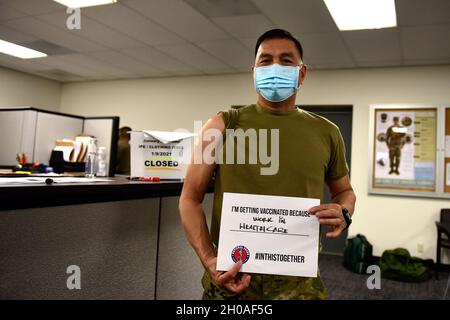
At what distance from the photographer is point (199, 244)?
3.02 ft

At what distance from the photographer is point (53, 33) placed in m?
3.78

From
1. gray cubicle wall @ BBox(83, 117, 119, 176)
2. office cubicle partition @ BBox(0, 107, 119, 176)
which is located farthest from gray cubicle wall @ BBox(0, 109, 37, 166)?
gray cubicle wall @ BBox(83, 117, 119, 176)

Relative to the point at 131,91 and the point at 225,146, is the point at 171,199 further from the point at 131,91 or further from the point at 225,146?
the point at 131,91

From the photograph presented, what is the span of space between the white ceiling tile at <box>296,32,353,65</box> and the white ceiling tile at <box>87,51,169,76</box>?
211 cm

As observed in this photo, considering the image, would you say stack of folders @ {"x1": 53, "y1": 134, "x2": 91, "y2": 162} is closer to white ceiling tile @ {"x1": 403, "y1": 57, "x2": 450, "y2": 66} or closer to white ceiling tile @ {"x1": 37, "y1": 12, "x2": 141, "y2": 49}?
white ceiling tile @ {"x1": 37, "y1": 12, "x2": 141, "y2": 49}

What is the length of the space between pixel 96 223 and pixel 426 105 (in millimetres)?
3934

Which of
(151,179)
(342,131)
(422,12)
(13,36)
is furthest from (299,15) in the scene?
(13,36)

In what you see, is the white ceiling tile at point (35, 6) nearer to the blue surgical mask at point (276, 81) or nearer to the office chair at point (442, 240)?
the blue surgical mask at point (276, 81)

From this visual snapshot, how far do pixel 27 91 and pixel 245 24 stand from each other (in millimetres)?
4190

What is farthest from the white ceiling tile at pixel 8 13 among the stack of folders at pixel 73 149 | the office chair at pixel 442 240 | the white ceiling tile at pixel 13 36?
the office chair at pixel 442 240

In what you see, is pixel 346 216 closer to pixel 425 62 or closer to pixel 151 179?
pixel 151 179

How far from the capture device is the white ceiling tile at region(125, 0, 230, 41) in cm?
296

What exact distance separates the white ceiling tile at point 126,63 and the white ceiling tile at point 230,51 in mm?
1113
